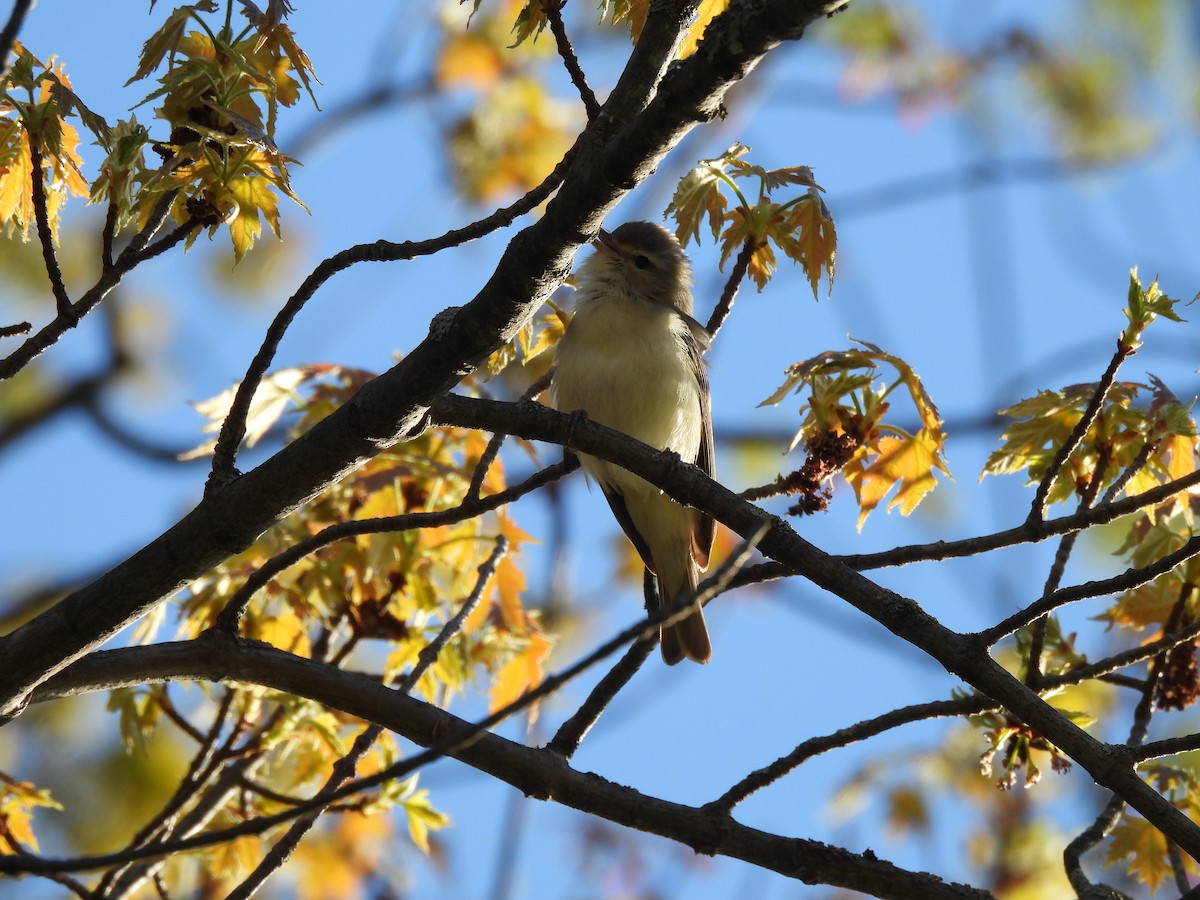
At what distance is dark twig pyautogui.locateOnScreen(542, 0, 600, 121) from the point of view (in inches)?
105

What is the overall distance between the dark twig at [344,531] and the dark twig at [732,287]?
2.41 ft

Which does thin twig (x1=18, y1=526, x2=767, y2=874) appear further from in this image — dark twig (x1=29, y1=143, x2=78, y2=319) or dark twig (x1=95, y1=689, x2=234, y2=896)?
dark twig (x1=95, y1=689, x2=234, y2=896)

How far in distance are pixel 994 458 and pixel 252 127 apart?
1.97m

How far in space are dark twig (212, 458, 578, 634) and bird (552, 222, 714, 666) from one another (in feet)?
5.71

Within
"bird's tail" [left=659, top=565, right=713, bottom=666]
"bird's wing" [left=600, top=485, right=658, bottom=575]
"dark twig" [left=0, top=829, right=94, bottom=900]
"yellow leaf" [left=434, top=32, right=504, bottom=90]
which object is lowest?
"dark twig" [left=0, top=829, right=94, bottom=900]

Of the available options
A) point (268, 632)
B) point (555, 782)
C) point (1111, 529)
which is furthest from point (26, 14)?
point (1111, 529)

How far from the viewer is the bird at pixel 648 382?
4949mm

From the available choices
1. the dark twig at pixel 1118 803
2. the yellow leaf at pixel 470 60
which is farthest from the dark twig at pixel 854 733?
the yellow leaf at pixel 470 60

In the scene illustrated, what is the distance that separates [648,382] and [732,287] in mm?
1577

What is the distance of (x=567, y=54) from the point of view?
111 inches

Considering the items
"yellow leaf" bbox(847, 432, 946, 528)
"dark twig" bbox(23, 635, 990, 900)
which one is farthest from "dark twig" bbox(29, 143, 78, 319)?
"yellow leaf" bbox(847, 432, 946, 528)

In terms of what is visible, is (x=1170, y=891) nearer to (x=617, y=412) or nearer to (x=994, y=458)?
(x=617, y=412)

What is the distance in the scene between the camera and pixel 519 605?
12.7 ft

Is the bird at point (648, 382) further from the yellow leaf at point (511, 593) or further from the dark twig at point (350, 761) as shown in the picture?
the dark twig at point (350, 761)
